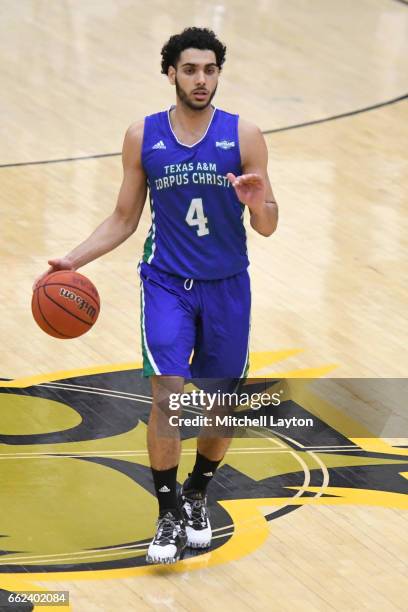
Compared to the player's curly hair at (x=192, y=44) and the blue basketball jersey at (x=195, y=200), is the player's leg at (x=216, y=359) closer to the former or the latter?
the blue basketball jersey at (x=195, y=200)

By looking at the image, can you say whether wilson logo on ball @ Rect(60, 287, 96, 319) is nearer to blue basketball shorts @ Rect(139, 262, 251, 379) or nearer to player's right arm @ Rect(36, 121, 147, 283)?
player's right arm @ Rect(36, 121, 147, 283)

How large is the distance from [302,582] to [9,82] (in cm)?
922

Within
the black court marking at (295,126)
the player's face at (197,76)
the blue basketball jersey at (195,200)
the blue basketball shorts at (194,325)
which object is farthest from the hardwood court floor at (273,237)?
the player's face at (197,76)

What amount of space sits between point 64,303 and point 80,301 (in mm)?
82

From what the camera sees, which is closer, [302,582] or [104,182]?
[302,582]

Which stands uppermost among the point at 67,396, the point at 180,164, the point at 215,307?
the point at 180,164

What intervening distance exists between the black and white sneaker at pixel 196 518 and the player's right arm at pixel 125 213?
4.02ft

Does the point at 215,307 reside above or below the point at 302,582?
above

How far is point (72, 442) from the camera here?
7.86 m

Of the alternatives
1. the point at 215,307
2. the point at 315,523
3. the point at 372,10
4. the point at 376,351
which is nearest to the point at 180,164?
the point at 215,307

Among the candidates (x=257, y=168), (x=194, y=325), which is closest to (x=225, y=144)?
(x=257, y=168)

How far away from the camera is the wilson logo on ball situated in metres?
6.90

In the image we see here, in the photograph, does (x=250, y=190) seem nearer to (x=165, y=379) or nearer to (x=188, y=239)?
(x=188, y=239)

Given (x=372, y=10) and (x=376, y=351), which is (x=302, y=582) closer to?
(x=376, y=351)
